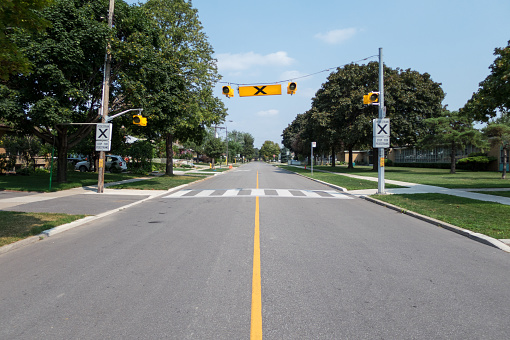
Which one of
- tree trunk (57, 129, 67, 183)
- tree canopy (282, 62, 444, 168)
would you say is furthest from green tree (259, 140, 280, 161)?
tree trunk (57, 129, 67, 183)

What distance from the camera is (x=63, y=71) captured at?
15445 mm

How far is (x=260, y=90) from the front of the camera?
679 inches

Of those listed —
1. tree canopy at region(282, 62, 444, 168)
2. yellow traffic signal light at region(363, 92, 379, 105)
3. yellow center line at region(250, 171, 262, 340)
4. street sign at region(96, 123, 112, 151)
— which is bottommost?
yellow center line at region(250, 171, 262, 340)

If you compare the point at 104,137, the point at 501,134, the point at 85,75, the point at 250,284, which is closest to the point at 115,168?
the point at 85,75

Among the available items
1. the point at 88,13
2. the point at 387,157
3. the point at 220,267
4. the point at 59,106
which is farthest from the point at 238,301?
the point at 387,157

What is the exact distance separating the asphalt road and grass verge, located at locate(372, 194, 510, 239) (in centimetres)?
105

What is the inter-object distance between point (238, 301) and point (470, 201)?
11999 mm

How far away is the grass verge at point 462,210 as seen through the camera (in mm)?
8203

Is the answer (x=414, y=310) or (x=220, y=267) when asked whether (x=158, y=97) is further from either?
(x=414, y=310)

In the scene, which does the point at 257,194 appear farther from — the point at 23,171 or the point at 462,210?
the point at 23,171

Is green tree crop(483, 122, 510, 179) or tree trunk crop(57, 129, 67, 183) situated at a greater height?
green tree crop(483, 122, 510, 179)

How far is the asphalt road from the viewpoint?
135 inches

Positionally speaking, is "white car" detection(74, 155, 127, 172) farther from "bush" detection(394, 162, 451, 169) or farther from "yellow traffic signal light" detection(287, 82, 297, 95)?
"bush" detection(394, 162, 451, 169)

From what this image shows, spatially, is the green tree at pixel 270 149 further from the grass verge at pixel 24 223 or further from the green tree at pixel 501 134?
the grass verge at pixel 24 223
